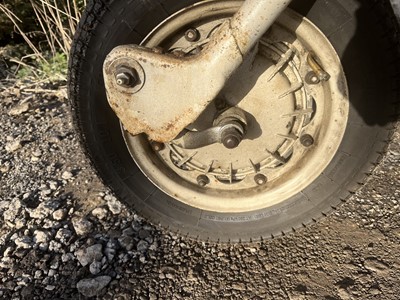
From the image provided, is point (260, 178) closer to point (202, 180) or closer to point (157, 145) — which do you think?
point (202, 180)

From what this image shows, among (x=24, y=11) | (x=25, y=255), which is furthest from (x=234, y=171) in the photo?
(x=24, y=11)

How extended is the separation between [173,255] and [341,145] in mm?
980

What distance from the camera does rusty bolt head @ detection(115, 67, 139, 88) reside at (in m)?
1.59

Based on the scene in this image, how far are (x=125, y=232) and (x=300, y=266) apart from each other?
895mm

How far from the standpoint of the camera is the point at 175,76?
159 cm

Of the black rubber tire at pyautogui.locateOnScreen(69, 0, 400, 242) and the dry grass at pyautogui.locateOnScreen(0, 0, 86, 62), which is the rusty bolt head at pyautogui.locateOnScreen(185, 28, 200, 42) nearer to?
the black rubber tire at pyautogui.locateOnScreen(69, 0, 400, 242)

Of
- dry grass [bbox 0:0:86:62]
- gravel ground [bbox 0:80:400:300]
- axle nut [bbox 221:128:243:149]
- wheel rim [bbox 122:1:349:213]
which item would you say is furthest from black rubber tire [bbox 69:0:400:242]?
dry grass [bbox 0:0:86:62]

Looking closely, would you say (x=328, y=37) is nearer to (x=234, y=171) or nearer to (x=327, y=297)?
(x=234, y=171)

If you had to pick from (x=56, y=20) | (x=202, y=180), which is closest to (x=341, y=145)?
(x=202, y=180)

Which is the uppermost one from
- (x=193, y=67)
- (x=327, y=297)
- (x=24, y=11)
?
(x=193, y=67)

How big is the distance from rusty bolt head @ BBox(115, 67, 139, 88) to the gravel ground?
958 millimetres

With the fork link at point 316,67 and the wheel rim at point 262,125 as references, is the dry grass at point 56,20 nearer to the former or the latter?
the wheel rim at point 262,125

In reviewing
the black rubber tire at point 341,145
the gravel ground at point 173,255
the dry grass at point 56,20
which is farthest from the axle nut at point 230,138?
the dry grass at point 56,20

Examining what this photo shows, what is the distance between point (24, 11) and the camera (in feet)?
14.2
